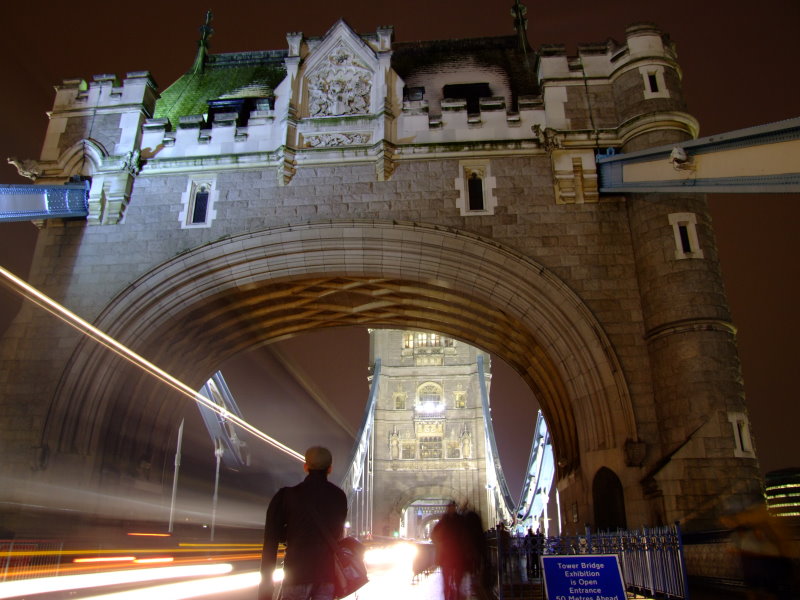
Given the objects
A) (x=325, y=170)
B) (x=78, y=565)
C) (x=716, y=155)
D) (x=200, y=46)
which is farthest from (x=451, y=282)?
(x=200, y=46)

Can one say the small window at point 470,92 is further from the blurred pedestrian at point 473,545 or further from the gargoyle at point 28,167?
the blurred pedestrian at point 473,545

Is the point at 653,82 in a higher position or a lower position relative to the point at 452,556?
higher

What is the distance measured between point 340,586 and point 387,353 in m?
51.5

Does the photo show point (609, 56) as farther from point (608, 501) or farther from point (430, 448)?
point (430, 448)

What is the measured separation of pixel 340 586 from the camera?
115 inches

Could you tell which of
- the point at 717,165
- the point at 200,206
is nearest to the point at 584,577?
the point at 717,165

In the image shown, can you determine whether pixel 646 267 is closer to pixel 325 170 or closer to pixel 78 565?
pixel 325 170

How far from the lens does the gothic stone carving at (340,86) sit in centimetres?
1279

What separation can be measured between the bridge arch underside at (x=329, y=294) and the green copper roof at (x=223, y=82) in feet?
16.0

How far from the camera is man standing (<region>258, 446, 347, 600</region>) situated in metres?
2.92

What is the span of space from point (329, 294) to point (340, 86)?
13.9 ft

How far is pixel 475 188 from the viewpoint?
12.0 metres

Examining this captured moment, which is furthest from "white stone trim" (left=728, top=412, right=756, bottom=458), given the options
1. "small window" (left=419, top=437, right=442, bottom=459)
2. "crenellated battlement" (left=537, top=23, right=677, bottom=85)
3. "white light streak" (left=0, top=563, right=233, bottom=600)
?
"small window" (left=419, top=437, right=442, bottom=459)

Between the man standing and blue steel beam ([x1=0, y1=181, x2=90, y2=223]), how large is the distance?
10414 millimetres
